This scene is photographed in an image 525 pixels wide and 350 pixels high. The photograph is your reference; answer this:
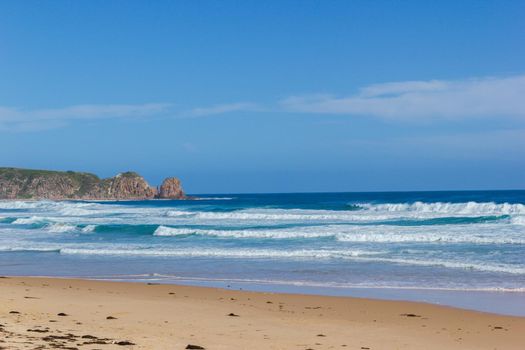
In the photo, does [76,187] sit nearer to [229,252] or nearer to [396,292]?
[229,252]

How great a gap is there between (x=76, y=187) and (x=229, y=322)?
11962cm

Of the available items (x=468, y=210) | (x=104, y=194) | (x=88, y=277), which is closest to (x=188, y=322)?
(x=88, y=277)

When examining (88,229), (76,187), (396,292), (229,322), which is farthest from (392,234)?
(76,187)

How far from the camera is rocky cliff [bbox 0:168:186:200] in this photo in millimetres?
119375

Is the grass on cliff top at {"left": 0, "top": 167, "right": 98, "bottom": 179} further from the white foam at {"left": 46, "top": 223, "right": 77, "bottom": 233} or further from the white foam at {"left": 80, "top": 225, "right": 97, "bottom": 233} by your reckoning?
the white foam at {"left": 80, "top": 225, "right": 97, "bottom": 233}

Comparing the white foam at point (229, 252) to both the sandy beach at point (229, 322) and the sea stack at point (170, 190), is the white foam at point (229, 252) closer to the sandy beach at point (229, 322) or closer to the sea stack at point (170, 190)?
the sandy beach at point (229, 322)

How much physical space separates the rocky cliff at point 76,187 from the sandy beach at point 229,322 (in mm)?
108016

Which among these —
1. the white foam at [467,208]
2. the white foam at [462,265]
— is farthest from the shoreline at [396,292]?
the white foam at [467,208]

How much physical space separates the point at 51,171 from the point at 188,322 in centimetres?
→ 12807

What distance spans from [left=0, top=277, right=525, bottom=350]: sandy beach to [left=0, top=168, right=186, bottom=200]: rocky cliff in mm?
108016

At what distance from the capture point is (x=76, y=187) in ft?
405

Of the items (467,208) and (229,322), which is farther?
(467,208)

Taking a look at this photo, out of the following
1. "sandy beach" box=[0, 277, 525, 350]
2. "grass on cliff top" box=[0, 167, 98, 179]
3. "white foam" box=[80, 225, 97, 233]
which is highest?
"grass on cliff top" box=[0, 167, 98, 179]

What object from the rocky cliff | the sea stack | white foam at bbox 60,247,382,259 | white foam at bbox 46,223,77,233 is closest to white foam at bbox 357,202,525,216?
white foam at bbox 60,247,382,259
